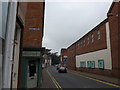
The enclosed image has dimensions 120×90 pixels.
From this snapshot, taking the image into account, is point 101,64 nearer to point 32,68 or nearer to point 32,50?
point 32,68

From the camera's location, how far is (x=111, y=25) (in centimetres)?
2097

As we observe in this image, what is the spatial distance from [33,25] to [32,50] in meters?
3.46

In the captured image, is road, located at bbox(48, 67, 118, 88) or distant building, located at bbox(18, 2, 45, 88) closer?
distant building, located at bbox(18, 2, 45, 88)

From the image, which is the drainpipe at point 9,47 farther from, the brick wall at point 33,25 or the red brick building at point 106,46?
the red brick building at point 106,46

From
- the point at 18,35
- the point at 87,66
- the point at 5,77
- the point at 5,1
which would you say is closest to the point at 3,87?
the point at 5,77

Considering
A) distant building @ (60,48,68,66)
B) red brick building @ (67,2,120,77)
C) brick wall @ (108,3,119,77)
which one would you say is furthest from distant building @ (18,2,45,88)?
distant building @ (60,48,68,66)

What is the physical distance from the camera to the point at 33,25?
47.1ft

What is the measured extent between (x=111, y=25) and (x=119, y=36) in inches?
117

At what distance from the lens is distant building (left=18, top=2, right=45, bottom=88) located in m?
10.7

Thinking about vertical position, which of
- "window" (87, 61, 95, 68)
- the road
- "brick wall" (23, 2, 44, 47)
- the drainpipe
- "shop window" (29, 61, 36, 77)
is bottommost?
the road

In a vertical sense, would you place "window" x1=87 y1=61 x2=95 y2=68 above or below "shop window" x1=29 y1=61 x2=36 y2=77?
below

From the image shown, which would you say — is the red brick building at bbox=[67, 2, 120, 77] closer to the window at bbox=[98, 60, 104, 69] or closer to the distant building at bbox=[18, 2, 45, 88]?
the window at bbox=[98, 60, 104, 69]

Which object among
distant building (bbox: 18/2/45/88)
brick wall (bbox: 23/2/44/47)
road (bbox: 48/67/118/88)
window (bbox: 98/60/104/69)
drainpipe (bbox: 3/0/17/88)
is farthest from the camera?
window (bbox: 98/60/104/69)

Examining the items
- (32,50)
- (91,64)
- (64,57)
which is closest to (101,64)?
(91,64)
